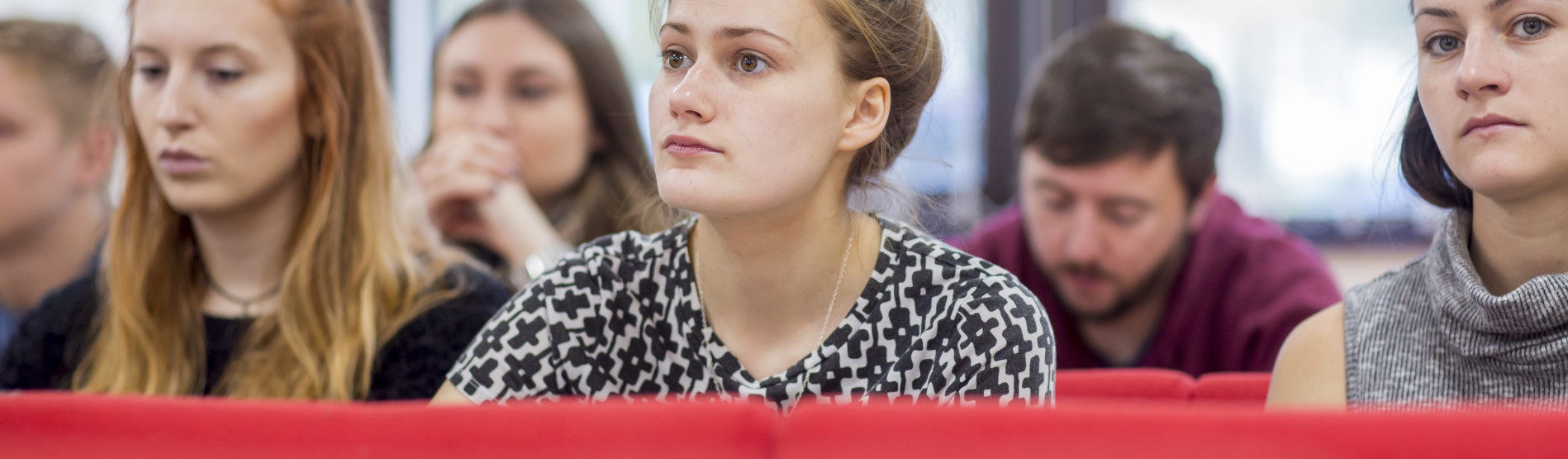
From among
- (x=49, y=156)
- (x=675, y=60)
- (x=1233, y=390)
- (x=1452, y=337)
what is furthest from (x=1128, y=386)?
(x=49, y=156)

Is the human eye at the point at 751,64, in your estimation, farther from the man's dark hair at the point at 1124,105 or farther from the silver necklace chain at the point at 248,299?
the man's dark hair at the point at 1124,105

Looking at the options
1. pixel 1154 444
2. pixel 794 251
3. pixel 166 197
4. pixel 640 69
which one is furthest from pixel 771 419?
pixel 640 69

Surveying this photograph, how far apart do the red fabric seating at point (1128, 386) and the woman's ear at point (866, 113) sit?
0.85 feet

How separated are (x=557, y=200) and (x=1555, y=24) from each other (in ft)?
4.91

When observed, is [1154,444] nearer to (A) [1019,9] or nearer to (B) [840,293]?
(B) [840,293]

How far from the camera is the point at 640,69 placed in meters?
2.93

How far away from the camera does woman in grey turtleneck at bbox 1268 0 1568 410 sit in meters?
0.88

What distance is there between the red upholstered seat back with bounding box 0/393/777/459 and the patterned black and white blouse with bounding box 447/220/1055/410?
10.3 inches

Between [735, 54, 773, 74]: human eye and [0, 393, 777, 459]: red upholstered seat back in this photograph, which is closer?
[0, 393, 777, 459]: red upholstered seat back

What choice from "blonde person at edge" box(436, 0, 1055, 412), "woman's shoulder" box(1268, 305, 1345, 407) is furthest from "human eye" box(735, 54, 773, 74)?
"woman's shoulder" box(1268, 305, 1345, 407)

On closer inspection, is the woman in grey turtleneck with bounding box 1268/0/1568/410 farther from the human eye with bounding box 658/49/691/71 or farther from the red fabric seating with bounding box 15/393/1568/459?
the human eye with bounding box 658/49/691/71

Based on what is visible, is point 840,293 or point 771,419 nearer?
point 771,419

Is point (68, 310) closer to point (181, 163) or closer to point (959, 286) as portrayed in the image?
point (181, 163)

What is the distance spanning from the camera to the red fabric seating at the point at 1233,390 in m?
0.99
